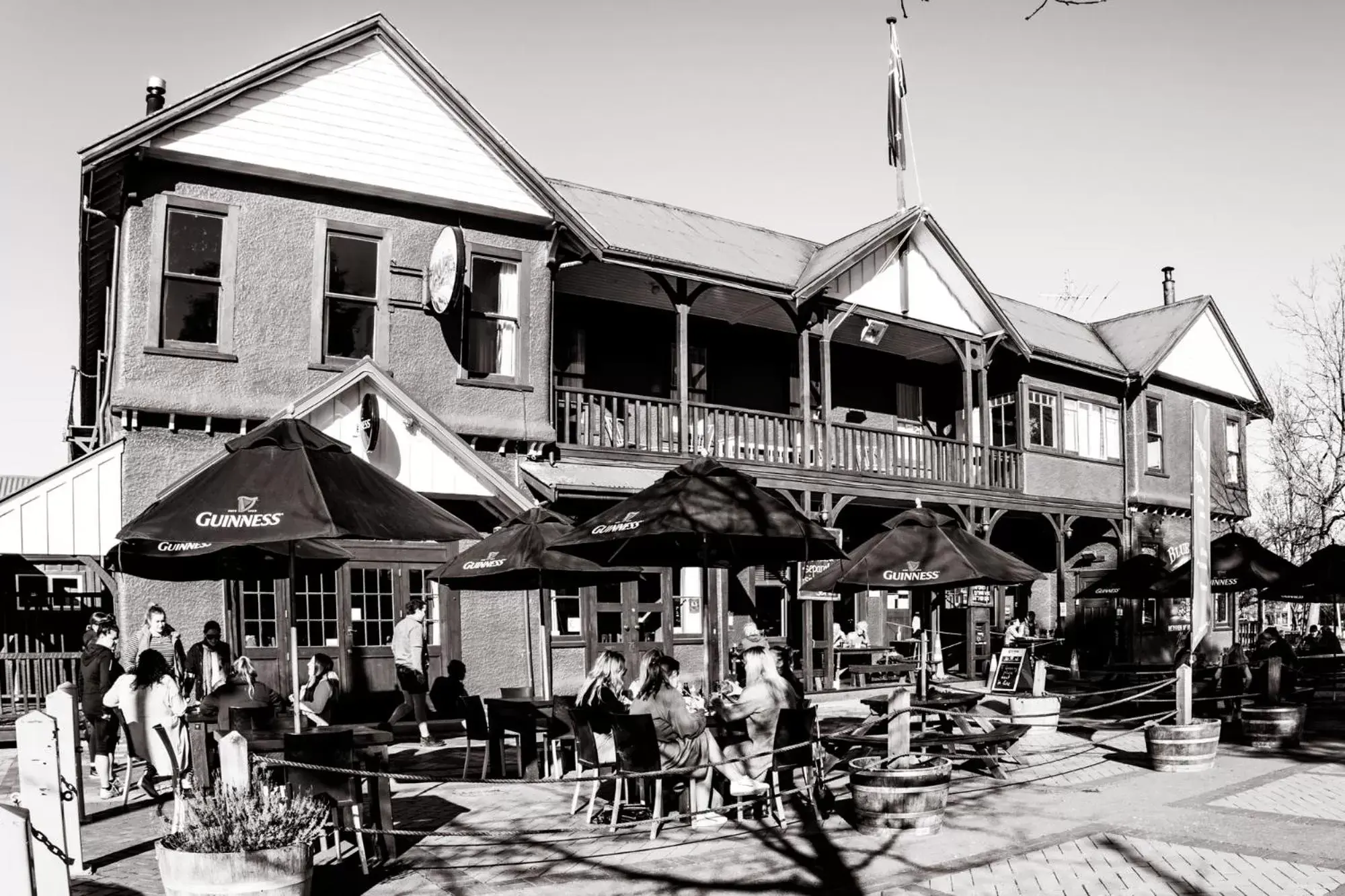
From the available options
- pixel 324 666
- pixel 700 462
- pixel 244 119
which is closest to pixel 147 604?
pixel 324 666

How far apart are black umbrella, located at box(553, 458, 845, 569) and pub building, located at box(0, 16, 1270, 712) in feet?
2.39

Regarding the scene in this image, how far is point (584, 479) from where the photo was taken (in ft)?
56.4

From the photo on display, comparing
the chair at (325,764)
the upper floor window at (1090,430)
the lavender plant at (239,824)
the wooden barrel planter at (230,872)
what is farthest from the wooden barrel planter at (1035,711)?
the upper floor window at (1090,430)

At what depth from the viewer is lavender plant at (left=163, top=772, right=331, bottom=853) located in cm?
603

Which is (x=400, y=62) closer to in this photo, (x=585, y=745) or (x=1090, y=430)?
(x=585, y=745)

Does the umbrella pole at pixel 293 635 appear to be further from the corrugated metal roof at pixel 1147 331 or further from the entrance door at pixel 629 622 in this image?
the corrugated metal roof at pixel 1147 331

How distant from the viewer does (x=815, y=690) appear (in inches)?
770

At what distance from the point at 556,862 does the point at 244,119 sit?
35.4ft

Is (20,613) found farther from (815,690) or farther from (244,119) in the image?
(815,690)

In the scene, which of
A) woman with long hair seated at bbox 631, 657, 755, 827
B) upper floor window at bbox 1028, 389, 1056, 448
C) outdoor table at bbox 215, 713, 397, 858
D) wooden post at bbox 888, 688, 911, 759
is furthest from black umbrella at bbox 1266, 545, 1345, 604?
outdoor table at bbox 215, 713, 397, 858

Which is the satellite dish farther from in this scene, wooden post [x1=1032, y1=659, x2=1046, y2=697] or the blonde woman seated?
wooden post [x1=1032, y1=659, x2=1046, y2=697]

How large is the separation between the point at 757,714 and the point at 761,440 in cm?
1183

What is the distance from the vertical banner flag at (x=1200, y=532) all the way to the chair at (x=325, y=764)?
801 cm

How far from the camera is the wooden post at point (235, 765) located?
252 inches
